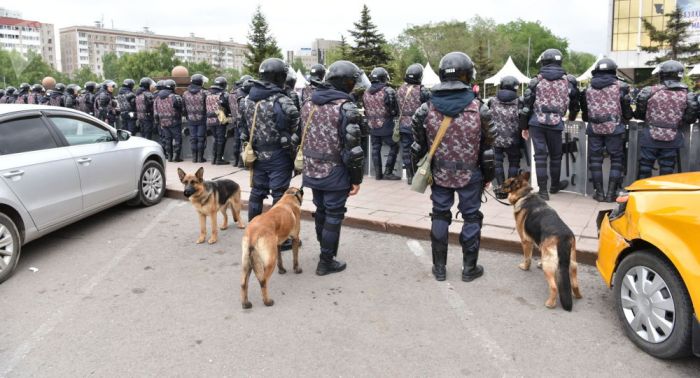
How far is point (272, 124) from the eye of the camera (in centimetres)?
557

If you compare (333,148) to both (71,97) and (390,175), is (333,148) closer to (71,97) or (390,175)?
(390,175)

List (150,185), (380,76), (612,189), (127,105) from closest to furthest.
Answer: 1. (612,189)
2. (150,185)
3. (380,76)
4. (127,105)

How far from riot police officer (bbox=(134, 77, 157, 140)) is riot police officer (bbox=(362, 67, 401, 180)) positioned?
6500mm

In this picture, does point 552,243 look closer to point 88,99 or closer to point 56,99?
point 88,99

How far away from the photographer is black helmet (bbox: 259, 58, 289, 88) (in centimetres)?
557

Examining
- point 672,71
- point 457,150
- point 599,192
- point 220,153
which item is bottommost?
point 599,192

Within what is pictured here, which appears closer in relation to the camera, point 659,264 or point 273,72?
point 659,264

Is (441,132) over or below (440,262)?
over

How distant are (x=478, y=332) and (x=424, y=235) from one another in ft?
8.09

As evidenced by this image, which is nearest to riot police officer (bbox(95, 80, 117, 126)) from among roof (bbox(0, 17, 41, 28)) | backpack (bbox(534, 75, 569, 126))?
backpack (bbox(534, 75, 569, 126))

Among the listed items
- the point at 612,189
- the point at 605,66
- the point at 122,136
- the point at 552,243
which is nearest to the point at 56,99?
the point at 122,136

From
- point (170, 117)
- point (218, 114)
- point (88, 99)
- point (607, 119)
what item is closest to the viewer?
point (607, 119)

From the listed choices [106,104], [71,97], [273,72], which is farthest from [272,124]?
[71,97]

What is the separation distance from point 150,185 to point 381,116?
4000 millimetres
